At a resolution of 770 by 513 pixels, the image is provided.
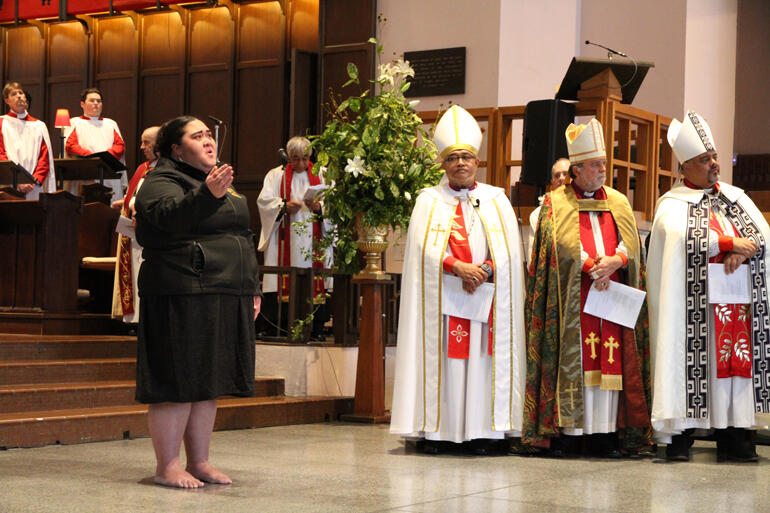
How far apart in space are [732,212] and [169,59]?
8891 mm

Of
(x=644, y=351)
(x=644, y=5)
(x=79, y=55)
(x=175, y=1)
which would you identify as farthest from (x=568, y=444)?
(x=79, y=55)

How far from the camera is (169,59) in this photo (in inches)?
528

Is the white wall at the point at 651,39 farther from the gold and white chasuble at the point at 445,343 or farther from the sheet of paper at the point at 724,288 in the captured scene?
the gold and white chasuble at the point at 445,343

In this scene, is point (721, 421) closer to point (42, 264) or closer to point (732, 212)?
point (732, 212)

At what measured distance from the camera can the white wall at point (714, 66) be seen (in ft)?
36.7

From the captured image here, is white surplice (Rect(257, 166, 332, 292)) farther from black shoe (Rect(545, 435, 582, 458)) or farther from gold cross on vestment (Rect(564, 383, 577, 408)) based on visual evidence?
gold cross on vestment (Rect(564, 383, 577, 408))

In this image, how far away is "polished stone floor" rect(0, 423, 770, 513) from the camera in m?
4.16

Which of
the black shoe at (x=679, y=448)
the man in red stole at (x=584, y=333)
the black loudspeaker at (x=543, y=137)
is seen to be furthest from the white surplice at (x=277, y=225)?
the black shoe at (x=679, y=448)

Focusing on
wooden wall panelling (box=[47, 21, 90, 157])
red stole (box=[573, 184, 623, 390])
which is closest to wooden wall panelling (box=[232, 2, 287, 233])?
wooden wall panelling (box=[47, 21, 90, 157])

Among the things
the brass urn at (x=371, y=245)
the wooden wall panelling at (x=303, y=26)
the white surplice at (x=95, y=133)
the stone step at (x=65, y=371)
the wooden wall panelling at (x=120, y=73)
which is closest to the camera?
the stone step at (x=65, y=371)

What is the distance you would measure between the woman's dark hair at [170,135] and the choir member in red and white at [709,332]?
276 centimetres

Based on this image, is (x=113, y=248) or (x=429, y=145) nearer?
(x=429, y=145)

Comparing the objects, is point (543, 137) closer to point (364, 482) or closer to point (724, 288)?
point (724, 288)

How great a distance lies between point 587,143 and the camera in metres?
5.98
